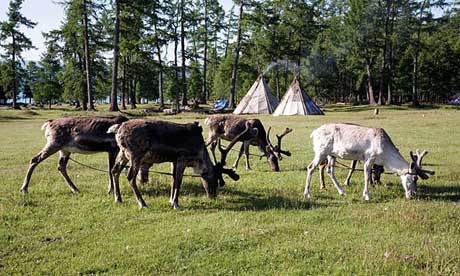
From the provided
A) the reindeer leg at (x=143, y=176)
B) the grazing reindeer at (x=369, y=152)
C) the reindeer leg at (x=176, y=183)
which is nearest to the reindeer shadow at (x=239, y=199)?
the reindeer leg at (x=143, y=176)

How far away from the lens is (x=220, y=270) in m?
5.83

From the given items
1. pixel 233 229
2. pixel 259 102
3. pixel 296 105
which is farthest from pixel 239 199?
pixel 259 102

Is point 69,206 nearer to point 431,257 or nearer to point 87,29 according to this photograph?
point 431,257

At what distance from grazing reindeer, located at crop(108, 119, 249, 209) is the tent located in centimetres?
3364

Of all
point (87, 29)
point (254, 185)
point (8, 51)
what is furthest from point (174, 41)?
point (254, 185)

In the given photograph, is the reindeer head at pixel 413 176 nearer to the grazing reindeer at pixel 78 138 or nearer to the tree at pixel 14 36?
the grazing reindeer at pixel 78 138

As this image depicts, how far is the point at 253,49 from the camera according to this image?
5888 cm

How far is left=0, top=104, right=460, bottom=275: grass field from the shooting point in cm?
597

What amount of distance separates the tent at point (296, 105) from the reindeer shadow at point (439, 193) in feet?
104

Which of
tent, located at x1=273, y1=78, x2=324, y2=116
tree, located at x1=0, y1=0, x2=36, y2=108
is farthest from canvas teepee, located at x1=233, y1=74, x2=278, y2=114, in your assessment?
tree, located at x1=0, y1=0, x2=36, y2=108

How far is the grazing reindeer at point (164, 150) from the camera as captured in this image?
9.02 meters

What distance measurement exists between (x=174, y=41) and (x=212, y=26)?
13539 millimetres

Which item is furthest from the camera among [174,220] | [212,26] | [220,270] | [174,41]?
[212,26]

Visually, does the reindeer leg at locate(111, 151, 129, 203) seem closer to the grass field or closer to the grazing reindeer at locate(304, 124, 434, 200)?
the grass field
